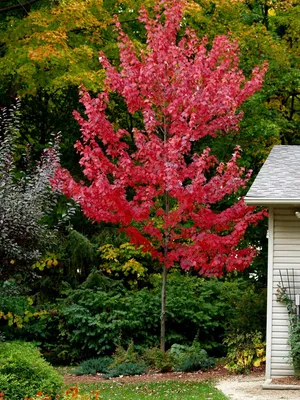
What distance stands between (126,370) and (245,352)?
2077 millimetres

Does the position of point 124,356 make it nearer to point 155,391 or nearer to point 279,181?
point 155,391

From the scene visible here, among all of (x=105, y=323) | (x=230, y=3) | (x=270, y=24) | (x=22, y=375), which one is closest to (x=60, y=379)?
(x=22, y=375)

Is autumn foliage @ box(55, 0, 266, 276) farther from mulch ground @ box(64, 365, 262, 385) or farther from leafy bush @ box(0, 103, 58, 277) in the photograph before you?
mulch ground @ box(64, 365, 262, 385)

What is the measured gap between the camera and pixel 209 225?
14.2m

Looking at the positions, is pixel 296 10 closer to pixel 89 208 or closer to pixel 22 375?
pixel 89 208

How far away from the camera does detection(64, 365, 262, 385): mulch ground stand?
12.6 meters

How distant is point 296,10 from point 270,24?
153 cm

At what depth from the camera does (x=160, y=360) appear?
13.6m

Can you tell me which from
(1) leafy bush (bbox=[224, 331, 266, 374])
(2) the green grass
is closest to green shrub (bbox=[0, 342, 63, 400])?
(2) the green grass

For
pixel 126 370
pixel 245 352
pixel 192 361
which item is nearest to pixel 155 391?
pixel 126 370

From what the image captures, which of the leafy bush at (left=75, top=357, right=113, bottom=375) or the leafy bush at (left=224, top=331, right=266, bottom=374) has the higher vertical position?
the leafy bush at (left=224, top=331, right=266, bottom=374)

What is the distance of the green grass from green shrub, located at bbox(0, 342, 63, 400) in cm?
149

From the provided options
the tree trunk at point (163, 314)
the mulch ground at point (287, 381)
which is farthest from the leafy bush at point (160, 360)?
the mulch ground at point (287, 381)

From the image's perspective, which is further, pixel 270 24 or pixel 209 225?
pixel 270 24
